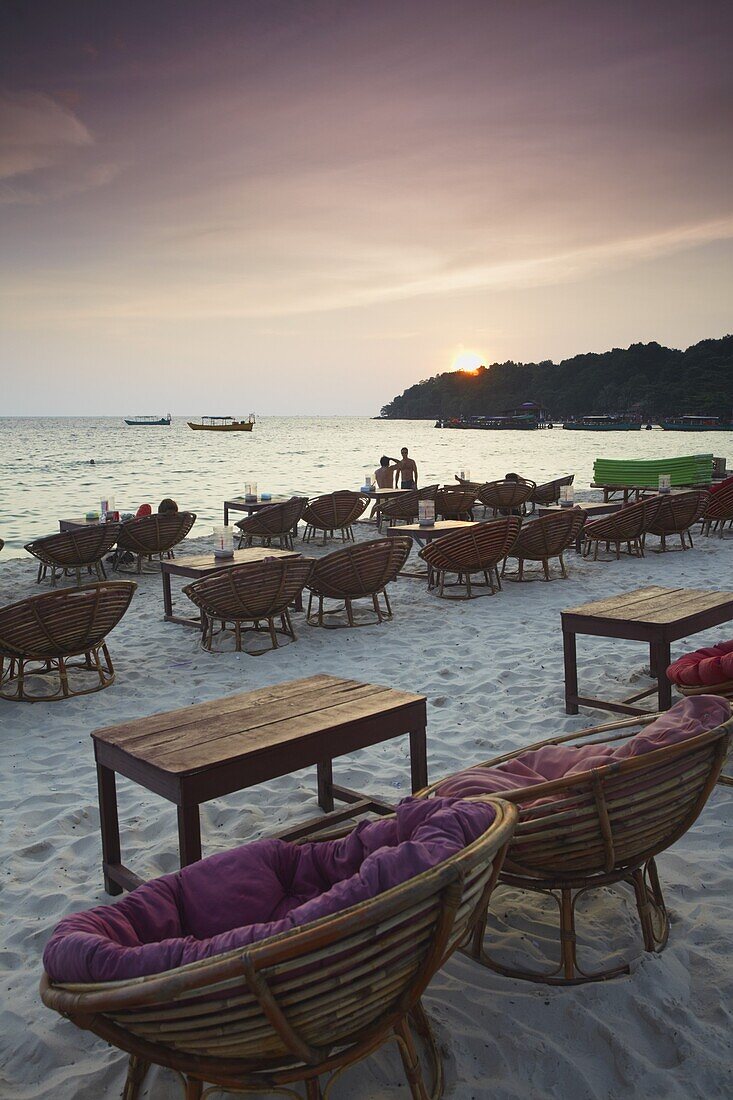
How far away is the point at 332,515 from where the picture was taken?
11.2 meters

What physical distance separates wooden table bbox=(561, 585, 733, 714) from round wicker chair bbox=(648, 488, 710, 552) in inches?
192

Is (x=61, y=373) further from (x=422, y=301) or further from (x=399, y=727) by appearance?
(x=399, y=727)

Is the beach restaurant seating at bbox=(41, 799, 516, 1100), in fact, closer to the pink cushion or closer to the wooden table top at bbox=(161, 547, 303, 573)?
the pink cushion

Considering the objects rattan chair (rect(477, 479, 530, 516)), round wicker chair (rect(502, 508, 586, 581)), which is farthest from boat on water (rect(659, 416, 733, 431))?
round wicker chair (rect(502, 508, 586, 581))

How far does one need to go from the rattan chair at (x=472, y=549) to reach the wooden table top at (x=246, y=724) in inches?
167

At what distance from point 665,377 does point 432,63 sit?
8402cm

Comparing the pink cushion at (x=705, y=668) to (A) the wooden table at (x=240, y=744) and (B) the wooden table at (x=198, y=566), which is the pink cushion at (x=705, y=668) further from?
(B) the wooden table at (x=198, y=566)

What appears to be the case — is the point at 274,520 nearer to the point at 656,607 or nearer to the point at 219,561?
the point at 219,561

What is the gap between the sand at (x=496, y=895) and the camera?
2010 millimetres

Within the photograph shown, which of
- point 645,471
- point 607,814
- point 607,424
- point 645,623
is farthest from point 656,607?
point 607,424

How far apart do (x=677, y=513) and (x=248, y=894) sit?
8745 mm

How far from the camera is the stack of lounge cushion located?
13477mm

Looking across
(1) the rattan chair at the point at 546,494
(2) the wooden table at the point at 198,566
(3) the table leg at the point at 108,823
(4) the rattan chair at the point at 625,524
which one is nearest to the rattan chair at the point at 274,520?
(2) the wooden table at the point at 198,566

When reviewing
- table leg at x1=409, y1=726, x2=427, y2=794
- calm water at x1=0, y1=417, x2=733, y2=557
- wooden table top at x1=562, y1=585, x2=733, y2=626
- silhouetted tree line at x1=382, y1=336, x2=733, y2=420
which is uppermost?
silhouetted tree line at x1=382, y1=336, x2=733, y2=420
